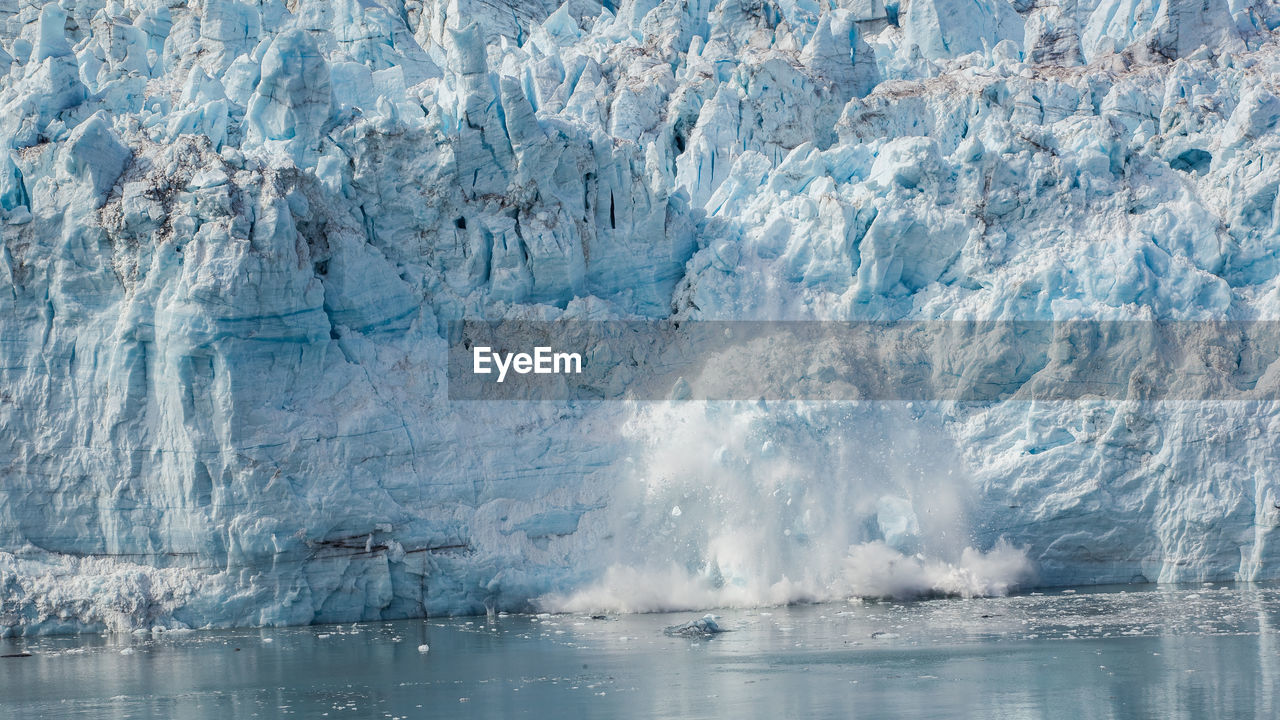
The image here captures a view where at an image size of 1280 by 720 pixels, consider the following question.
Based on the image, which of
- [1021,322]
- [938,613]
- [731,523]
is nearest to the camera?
[938,613]

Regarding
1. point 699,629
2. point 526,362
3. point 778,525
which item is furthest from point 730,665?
point 526,362

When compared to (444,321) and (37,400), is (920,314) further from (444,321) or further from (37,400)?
(37,400)

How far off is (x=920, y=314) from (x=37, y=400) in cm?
1131

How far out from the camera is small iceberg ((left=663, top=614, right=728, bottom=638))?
16.1 m

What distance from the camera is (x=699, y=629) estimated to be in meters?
16.1

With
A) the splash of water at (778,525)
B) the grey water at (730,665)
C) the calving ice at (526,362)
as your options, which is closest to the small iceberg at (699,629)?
the grey water at (730,665)

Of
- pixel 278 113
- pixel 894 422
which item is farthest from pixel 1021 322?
pixel 278 113

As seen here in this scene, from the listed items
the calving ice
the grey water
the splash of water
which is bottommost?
the grey water

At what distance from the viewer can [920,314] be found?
66.6ft

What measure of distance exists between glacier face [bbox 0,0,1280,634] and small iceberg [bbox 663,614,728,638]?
6.52ft

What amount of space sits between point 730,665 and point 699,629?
7.57 feet

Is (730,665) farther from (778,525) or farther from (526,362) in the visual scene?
(526,362)

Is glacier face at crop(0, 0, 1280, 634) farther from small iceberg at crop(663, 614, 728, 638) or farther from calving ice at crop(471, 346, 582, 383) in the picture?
small iceberg at crop(663, 614, 728, 638)

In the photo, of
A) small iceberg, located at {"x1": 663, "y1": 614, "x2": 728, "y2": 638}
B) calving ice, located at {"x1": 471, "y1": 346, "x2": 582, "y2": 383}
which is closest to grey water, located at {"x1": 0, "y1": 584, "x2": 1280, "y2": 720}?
small iceberg, located at {"x1": 663, "y1": 614, "x2": 728, "y2": 638}
